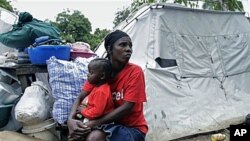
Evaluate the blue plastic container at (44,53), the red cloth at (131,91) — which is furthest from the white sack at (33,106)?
the red cloth at (131,91)

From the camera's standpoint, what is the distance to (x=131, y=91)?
260 centimetres

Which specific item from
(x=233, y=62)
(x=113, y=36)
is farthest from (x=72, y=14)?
(x=113, y=36)

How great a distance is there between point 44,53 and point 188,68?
2757 millimetres

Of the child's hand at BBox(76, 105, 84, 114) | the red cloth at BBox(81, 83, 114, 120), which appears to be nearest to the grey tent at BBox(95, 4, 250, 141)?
the child's hand at BBox(76, 105, 84, 114)

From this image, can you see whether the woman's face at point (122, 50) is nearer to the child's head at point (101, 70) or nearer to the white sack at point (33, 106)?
the child's head at point (101, 70)

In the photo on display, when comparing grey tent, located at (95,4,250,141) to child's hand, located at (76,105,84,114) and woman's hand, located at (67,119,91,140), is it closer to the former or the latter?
child's hand, located at (76,105,84,114)

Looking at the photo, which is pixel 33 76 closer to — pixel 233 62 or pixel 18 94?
pixel 18 94

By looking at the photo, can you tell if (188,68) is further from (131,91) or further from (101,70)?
(131,91)

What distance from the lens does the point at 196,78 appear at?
18.9ft

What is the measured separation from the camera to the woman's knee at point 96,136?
251 centimetres

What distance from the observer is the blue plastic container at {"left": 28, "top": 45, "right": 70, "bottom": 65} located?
3706 mm

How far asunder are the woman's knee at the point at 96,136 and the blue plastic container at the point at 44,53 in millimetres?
1460

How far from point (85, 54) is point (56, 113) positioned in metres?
1.01

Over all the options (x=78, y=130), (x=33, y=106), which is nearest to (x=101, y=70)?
(x=78, y=130)
